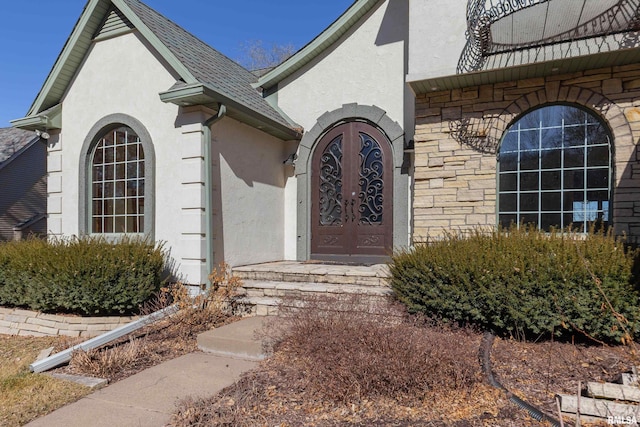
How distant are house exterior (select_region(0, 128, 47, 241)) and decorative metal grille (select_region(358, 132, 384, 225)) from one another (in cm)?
1555

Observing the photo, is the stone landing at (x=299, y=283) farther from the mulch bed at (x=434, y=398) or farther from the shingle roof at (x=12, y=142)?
the shingle roof at (x=12, y=142)

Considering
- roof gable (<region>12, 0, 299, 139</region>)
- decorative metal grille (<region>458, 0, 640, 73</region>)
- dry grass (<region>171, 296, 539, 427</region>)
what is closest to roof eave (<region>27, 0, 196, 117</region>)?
roof gable (<region>12, 0, 299, 139</region>)

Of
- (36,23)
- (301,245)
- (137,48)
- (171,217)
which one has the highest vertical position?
(36,23)

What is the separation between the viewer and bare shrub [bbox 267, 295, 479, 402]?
3.17 m

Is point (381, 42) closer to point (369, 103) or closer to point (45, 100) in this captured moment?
point (369, 103)

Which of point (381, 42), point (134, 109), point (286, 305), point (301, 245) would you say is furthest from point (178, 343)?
point (381, 42)

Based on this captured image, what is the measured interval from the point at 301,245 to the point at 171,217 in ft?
9.07

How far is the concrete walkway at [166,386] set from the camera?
317 centimetres

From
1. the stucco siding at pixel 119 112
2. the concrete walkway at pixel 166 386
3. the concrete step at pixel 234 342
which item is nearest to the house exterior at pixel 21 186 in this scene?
the stucco siding at pixel 119 112

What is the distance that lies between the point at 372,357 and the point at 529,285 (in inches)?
88.7

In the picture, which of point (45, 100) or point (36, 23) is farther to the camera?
point (36, 23)

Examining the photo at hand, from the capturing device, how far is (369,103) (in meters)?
7.72

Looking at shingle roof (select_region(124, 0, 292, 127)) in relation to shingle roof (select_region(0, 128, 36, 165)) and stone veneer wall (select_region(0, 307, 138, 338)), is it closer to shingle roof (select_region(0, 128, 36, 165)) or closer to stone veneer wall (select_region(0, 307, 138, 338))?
stone veneer wall (select_region(0, 307, 138, 338))

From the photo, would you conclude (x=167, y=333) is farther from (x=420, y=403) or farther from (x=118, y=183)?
(x=420, y=403)
